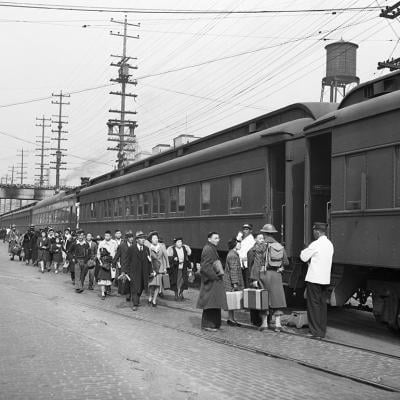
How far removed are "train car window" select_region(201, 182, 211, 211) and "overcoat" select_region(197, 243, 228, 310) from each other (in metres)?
4.65

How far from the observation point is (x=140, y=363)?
6543 mm

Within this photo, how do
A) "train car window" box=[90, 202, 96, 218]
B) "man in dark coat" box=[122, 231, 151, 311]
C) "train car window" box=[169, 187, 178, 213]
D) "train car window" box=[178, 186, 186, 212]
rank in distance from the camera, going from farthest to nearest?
"train car window" box=[90, 202, 96, 218]
"train car window" box=[169, 187, 178, 213]
"train car window" box=[178, 186, 186, 212]
"man in dark coat" box=[122, 231, 151, 311]

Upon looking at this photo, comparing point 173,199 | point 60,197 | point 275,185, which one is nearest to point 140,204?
point 173,199

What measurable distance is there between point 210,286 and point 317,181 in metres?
2.58

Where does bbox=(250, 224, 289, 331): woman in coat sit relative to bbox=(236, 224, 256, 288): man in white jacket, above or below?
below

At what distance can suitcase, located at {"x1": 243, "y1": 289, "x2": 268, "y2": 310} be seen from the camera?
904cm

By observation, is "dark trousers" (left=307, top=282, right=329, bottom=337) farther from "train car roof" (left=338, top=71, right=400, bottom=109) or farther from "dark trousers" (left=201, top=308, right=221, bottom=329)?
"train car roof" (left=338, top=71, right=400, bottom=109)

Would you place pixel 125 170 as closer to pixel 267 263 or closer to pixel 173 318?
pixel 173 318

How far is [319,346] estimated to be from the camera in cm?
781

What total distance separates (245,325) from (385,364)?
327 centimetres

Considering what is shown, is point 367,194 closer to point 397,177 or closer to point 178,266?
point 397,177

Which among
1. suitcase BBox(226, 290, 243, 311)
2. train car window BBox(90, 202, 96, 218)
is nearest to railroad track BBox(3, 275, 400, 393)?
suitcase BBox(226, 290, 243, 311)

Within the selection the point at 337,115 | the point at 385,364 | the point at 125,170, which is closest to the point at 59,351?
the point at 385,364

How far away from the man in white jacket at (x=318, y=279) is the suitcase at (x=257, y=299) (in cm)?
79
